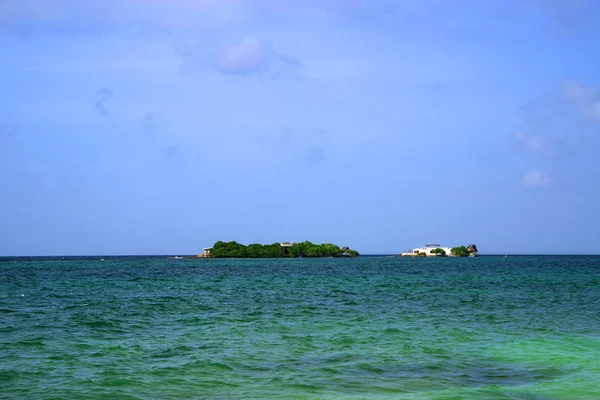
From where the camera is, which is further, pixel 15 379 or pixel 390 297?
pixel 390 297

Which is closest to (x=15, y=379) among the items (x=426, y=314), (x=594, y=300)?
(x=426, y=314)

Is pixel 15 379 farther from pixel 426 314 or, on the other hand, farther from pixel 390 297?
pixel 390 297

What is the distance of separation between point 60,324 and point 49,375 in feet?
34.2

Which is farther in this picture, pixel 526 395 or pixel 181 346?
pixel 181 346

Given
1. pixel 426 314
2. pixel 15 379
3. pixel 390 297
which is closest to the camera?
pixel 15 379

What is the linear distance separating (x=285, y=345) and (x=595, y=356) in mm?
9662

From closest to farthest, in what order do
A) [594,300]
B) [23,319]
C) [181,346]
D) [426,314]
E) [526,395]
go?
[526,395]
[181,346]
[23,319]
[426,314]
[594,300]

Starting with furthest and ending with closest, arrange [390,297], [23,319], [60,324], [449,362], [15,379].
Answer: [390,297]
[23,319]
[60,324]
[449,362]
[15,379]

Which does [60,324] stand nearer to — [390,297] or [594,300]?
[390,297]

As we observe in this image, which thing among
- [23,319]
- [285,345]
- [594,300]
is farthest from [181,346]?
[594,300]

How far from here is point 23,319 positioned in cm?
2705

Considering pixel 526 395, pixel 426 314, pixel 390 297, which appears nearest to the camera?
pixel 526 395

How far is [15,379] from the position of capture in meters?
15.1

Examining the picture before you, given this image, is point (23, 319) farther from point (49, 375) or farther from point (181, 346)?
point (49, 375)
